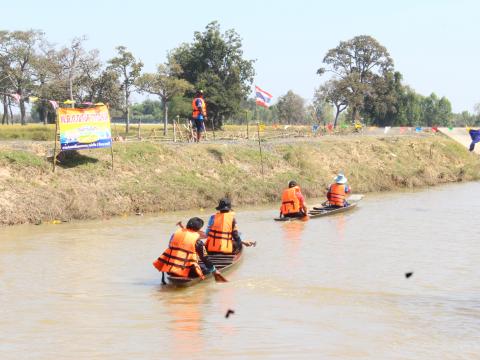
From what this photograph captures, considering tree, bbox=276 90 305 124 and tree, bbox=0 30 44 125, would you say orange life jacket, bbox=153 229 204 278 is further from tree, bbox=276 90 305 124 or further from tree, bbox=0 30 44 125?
tree, bbox=276 90 305 124

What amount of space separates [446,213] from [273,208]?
223 inches

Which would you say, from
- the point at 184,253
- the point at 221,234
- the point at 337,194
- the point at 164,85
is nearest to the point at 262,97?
the point at 337,194

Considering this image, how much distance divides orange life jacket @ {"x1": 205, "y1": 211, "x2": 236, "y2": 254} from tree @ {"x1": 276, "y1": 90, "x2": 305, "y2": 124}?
215ft

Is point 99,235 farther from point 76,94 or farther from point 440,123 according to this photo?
point 440,123

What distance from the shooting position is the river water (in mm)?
9680

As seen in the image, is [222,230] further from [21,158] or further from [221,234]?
[21,158]

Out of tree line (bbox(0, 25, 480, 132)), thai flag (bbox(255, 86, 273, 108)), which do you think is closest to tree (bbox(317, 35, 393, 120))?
tree line (bbox(0, 25, 480, 132))

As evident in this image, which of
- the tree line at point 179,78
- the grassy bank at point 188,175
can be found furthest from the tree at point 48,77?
the grassy bank at point 188,175

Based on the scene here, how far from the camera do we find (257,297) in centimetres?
1252

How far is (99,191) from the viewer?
73.2 ft

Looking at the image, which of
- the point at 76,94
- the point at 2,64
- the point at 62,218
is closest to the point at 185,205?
the point at 62,218

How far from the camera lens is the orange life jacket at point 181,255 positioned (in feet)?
40.4

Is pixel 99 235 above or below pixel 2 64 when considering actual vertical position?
below

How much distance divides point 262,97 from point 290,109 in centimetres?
5354
